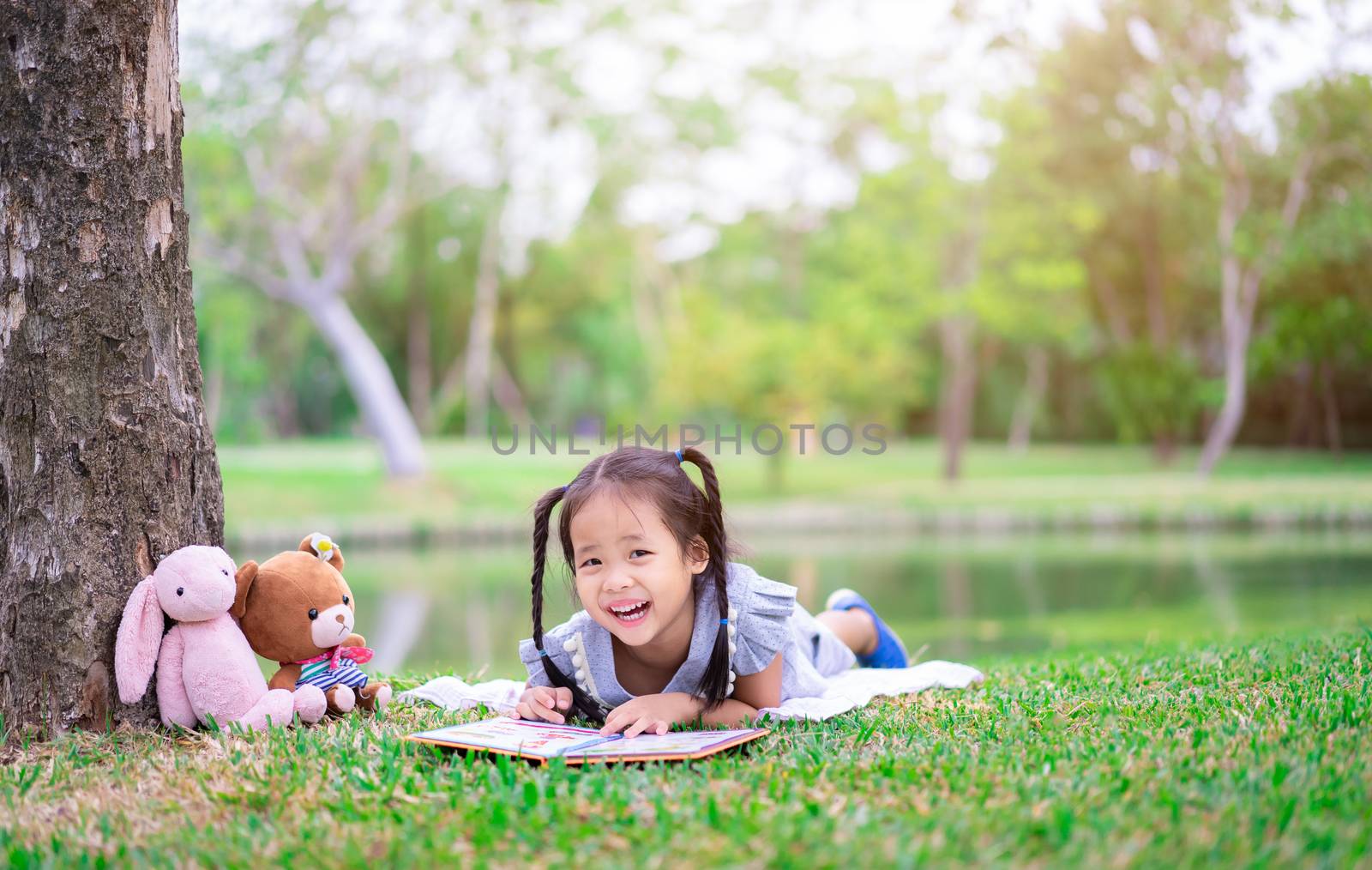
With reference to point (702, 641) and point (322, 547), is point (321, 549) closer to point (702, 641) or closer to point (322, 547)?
point (322, 547)

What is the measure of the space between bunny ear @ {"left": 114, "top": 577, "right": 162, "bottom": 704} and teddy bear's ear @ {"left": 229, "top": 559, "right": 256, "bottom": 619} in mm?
182

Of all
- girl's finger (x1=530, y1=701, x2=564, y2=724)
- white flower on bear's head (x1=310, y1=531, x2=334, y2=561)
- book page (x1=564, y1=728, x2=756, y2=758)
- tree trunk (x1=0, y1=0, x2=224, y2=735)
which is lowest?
girl's finger (x1=530, y1=701, x2=564, y2=724)

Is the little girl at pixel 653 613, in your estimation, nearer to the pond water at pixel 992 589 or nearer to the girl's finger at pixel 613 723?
the girl's finger at pixel 613 723

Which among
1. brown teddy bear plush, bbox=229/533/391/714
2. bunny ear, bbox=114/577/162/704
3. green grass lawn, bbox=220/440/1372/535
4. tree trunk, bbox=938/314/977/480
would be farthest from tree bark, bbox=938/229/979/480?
bunny ear, bbox=114/577/162/704

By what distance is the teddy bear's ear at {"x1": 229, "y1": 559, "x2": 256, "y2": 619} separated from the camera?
2840mm

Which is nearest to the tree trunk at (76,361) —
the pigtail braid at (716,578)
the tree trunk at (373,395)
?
the pigtail braid at (716,578)

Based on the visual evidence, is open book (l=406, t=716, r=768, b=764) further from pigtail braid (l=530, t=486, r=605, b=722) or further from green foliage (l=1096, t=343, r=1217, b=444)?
green foliage (l=1096, t=343, r=1217, b=444)

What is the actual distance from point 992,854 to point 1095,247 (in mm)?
21726

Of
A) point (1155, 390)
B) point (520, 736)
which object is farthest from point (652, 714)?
point (1155, 390)

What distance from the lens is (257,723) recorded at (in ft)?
8.93

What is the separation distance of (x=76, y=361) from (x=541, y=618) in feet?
3.86

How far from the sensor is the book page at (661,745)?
2.29m

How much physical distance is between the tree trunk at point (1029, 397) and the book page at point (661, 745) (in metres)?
24.1

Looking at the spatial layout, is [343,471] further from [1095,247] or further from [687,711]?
[687,711]
